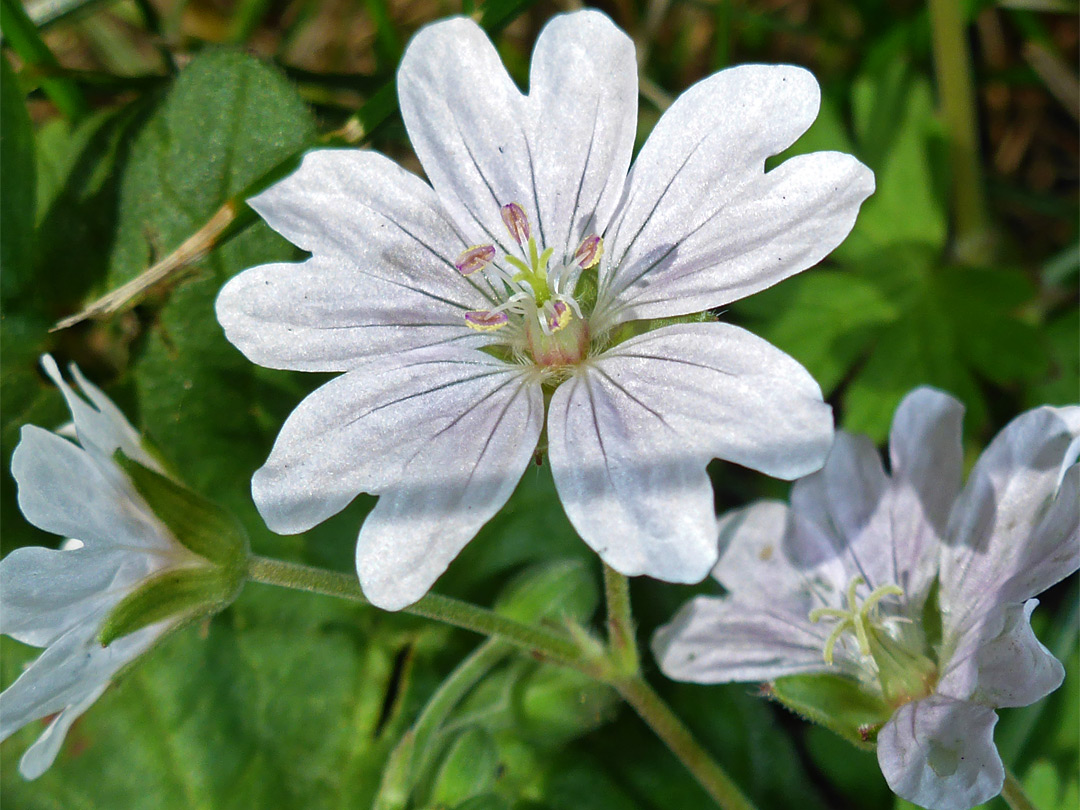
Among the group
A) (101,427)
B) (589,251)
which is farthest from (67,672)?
(589,251)

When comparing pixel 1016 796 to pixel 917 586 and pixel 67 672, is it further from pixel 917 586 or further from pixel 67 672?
pixel 67 672

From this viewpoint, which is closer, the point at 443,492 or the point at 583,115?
the point at 443,492

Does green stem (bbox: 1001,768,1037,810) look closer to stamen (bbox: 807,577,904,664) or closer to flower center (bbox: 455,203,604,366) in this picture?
stamen (bbox: 807,577,904,664)

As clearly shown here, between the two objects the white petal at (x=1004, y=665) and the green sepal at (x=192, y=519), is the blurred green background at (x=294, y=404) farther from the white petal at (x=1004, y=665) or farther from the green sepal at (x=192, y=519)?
the green sepal at (x=192, y=519)

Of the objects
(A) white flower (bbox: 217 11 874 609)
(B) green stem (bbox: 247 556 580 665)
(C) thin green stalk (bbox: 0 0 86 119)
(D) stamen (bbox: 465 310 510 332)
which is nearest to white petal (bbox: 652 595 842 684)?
(B) green stem (bbox: 247 556 580 665)

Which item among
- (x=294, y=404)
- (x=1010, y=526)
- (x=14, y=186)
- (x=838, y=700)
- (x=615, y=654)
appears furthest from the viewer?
(x=294, y=404)

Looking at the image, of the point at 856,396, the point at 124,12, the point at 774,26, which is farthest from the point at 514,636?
the point at 124,12
